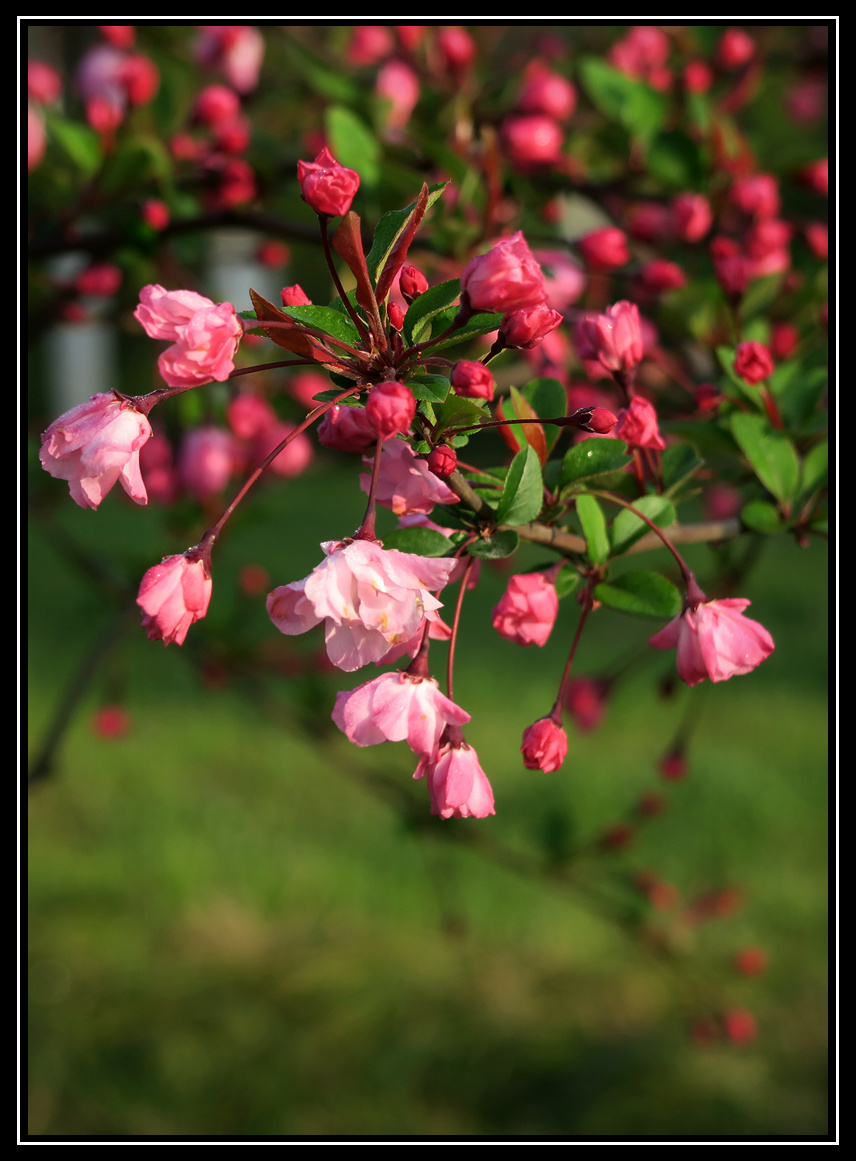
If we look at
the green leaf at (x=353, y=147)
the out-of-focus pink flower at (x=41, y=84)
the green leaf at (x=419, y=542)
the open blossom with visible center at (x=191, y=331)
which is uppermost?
the out-of-focus pink flower at (x=41, y=84)

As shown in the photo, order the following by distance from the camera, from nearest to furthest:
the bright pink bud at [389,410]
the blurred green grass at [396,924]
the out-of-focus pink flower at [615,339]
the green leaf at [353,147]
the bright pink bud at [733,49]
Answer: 1. the bright pink bud at [389,410]
2. the out-of-focus pink flower at [615,339]
3. the green leaf at [353,147]
4. the bright pink bud at [733,49]
5. the blurred green grass at [396,924]

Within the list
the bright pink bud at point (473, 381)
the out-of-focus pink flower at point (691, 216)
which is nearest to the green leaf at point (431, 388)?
the bright pink bud at point (473, 381)

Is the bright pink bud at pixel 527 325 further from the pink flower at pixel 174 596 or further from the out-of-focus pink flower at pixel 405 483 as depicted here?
the pink flower at pixel 174 596

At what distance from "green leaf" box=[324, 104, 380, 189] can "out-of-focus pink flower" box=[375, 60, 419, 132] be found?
0.30m

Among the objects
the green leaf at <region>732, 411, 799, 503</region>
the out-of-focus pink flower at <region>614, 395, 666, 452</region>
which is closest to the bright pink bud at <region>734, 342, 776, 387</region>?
the green leaf at <region>732, 411, 799, 503</region>

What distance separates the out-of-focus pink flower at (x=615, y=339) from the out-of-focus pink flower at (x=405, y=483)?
8.8 inches

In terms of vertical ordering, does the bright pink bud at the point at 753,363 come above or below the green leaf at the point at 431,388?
below

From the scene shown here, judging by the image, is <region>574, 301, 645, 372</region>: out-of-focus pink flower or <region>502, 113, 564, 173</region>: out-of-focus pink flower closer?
<region>574, 301, 645, 372</region>: out-of-focus pink flower

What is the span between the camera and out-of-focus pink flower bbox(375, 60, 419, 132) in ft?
4.45

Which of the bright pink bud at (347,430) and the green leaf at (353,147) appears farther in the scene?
the green leaf at (353,147)

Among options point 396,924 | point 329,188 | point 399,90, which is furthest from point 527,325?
point 396,924

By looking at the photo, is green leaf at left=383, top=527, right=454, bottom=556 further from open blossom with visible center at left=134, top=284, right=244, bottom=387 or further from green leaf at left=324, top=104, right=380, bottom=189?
green leaf at left=324, top=104, right=380, bottom=189

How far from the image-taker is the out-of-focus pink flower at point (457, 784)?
599 millimetres
